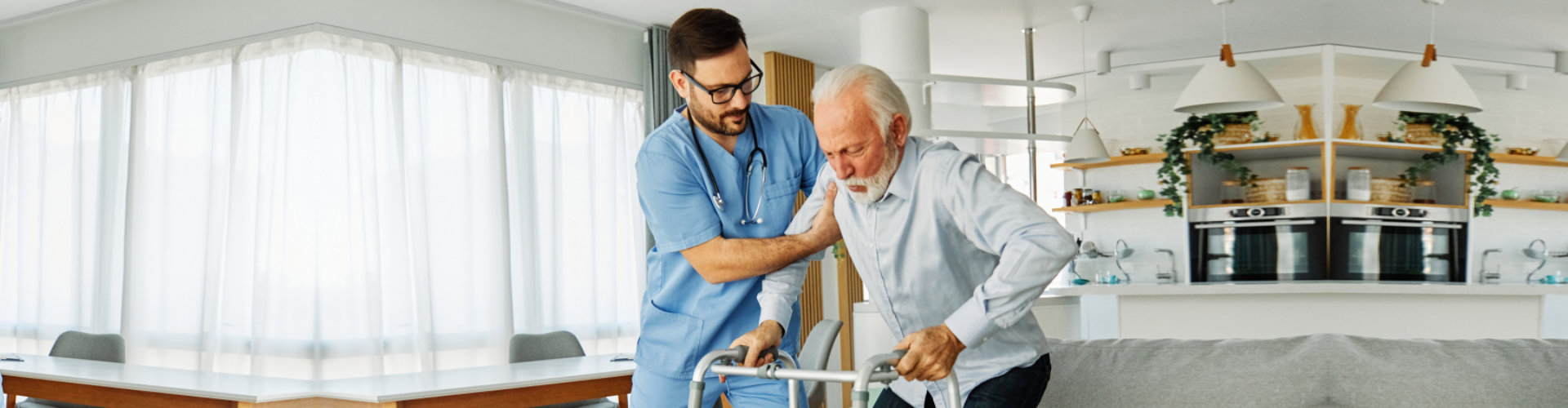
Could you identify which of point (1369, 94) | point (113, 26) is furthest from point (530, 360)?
point (1369, 94)

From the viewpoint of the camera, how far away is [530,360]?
4395 millimetres

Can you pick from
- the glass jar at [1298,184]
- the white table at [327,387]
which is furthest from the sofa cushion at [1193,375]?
the glass jar at [1298,184]

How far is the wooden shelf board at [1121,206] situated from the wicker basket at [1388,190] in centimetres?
168

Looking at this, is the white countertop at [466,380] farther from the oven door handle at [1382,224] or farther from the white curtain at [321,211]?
the oven door handle at [1382,224]

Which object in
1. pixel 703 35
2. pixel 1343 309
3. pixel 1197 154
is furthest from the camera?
pixel 1197 154

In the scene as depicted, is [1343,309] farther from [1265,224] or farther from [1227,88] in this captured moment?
[1265,224]

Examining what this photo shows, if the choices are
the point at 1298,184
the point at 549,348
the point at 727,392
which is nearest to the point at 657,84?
the point at 549,348

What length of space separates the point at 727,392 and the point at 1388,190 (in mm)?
5499

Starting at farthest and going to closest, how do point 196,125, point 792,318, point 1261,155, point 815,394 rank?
point 1261,155 → point 196,125 → point 815,394 → point 792,318

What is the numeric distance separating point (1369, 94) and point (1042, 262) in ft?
20.1

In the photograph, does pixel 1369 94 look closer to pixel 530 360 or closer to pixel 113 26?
pixel 530 360

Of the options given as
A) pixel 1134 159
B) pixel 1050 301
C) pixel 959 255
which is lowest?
pixel 1050 301

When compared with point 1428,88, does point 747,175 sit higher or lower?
lower

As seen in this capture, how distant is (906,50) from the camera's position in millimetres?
5707
